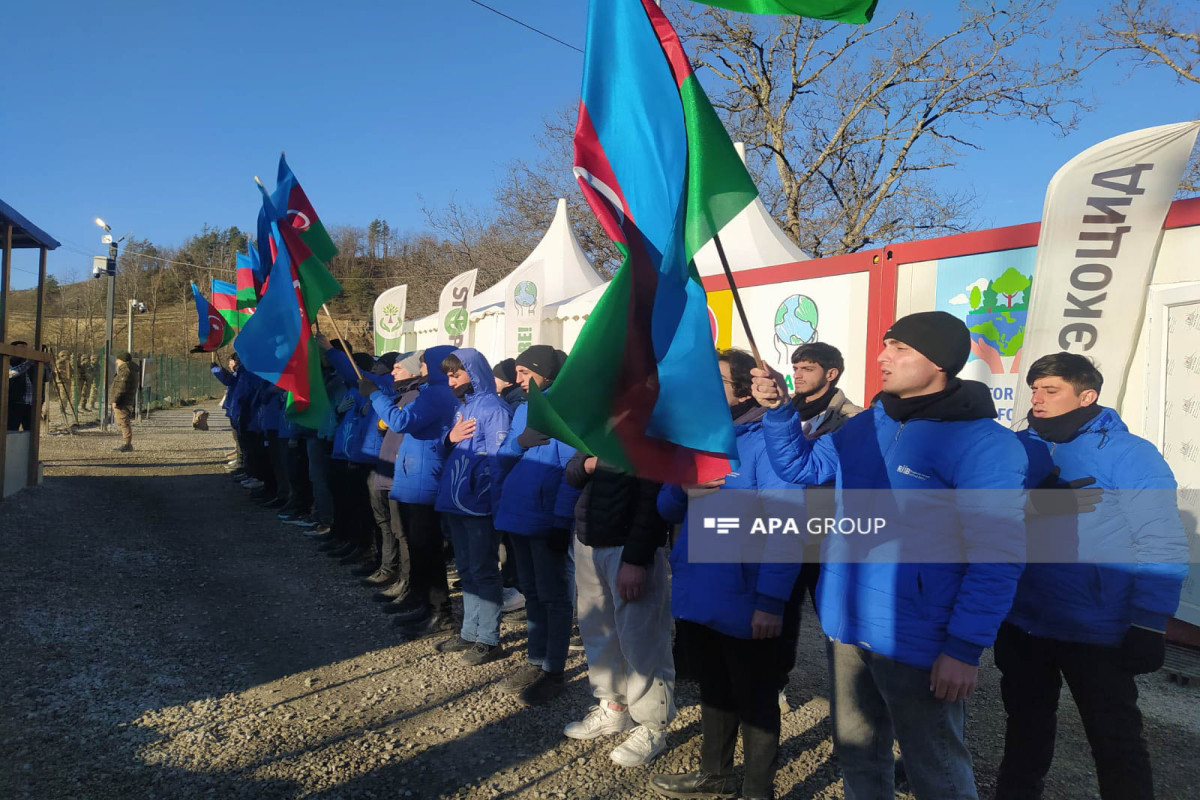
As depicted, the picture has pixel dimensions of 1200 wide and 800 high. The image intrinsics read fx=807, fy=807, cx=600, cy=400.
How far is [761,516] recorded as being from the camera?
313cm

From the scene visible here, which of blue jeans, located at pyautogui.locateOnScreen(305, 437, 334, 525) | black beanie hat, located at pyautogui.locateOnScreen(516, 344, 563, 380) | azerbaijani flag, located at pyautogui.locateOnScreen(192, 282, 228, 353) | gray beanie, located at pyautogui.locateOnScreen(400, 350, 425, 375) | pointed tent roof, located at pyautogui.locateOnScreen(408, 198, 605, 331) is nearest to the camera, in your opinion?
black beanie hat, located at pyautogui.locateOnScreen(516, 344, 563, 380)

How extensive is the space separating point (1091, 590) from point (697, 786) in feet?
5.59

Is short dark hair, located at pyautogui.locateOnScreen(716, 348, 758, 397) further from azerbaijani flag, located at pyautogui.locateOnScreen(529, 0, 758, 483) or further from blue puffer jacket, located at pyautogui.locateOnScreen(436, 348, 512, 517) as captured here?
blue puffer jacket, located at pyautogui.locateOnScreen(436, 348, 512, 517)

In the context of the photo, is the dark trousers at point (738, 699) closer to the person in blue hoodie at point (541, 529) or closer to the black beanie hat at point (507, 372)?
the person in blue hoodie at point (541, 529)

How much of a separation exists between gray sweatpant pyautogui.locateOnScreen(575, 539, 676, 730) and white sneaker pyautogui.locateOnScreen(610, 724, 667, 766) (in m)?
0.04

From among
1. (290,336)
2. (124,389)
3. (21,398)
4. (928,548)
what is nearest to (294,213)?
(290,336)

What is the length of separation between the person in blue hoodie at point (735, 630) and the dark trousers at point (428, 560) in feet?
8.38

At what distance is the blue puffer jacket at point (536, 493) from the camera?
14.2 ft

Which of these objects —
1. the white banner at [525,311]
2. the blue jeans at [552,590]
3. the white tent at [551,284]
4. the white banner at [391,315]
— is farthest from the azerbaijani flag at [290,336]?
the white banner at [391,315]

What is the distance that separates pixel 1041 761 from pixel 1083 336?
3.03 meters

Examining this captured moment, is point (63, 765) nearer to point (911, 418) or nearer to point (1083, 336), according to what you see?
point (911, 418)

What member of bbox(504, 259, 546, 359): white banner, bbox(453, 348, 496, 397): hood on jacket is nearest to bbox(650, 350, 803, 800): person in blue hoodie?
bbox(453, 348, 496, 397): hood on jacket

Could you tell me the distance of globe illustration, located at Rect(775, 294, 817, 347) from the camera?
6805 mm

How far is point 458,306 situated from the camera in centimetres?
1202
